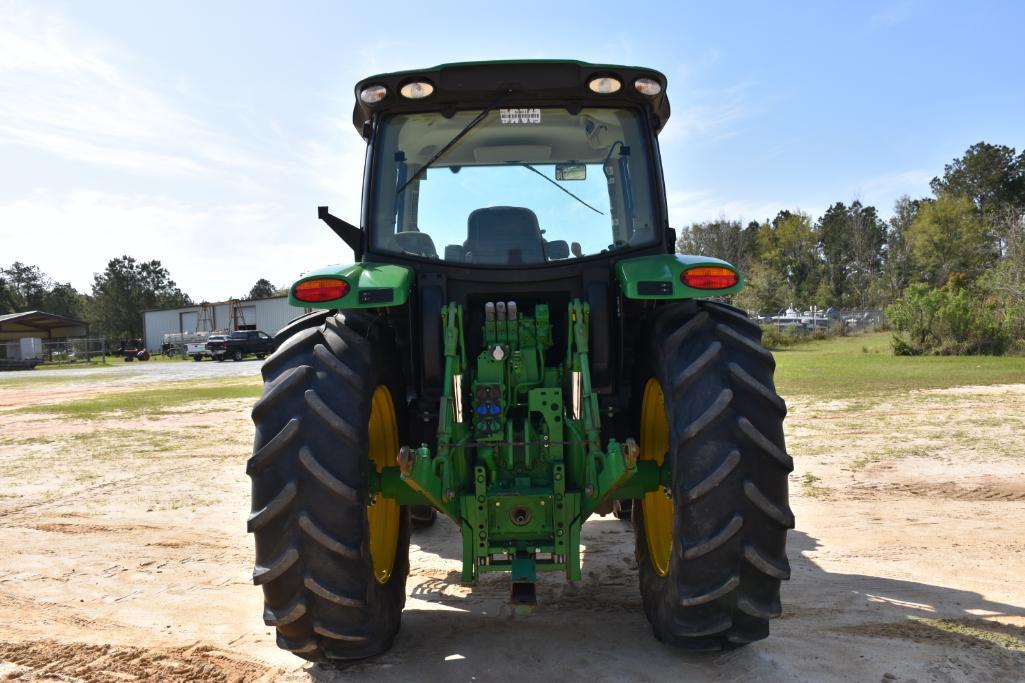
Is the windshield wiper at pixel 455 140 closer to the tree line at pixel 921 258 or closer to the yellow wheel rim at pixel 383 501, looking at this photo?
the yellow wheel rim at pixel 383 501

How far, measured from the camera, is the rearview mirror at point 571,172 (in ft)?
13.0

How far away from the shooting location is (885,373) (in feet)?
55.8

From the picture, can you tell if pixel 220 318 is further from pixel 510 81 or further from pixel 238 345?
pixel 510 81

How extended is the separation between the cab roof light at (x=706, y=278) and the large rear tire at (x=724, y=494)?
25 centimetres

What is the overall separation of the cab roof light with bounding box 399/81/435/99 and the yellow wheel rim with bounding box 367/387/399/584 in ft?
4.57

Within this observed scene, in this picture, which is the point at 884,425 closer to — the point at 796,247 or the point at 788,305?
the point at 788,305

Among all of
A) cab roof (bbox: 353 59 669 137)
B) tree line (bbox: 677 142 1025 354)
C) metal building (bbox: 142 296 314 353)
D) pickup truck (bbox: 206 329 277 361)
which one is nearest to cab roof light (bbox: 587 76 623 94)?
cab roof (bbox: 353 59 669 137)

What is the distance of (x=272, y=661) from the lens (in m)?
3.31

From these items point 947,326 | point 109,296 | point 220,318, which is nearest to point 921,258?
point 947,326

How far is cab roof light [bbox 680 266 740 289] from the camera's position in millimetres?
3211

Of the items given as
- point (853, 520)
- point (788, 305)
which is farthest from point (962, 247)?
point (853, 520)

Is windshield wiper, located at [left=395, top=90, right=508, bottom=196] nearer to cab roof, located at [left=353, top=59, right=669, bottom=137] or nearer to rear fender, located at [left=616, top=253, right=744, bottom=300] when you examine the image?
cab roof, located at [left=353, top=59, right=669, bottom=137]

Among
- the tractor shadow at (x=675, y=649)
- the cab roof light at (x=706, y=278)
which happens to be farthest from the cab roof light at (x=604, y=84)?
the tractor shadow at (x=675, y=649)

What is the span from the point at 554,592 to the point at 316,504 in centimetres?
180
